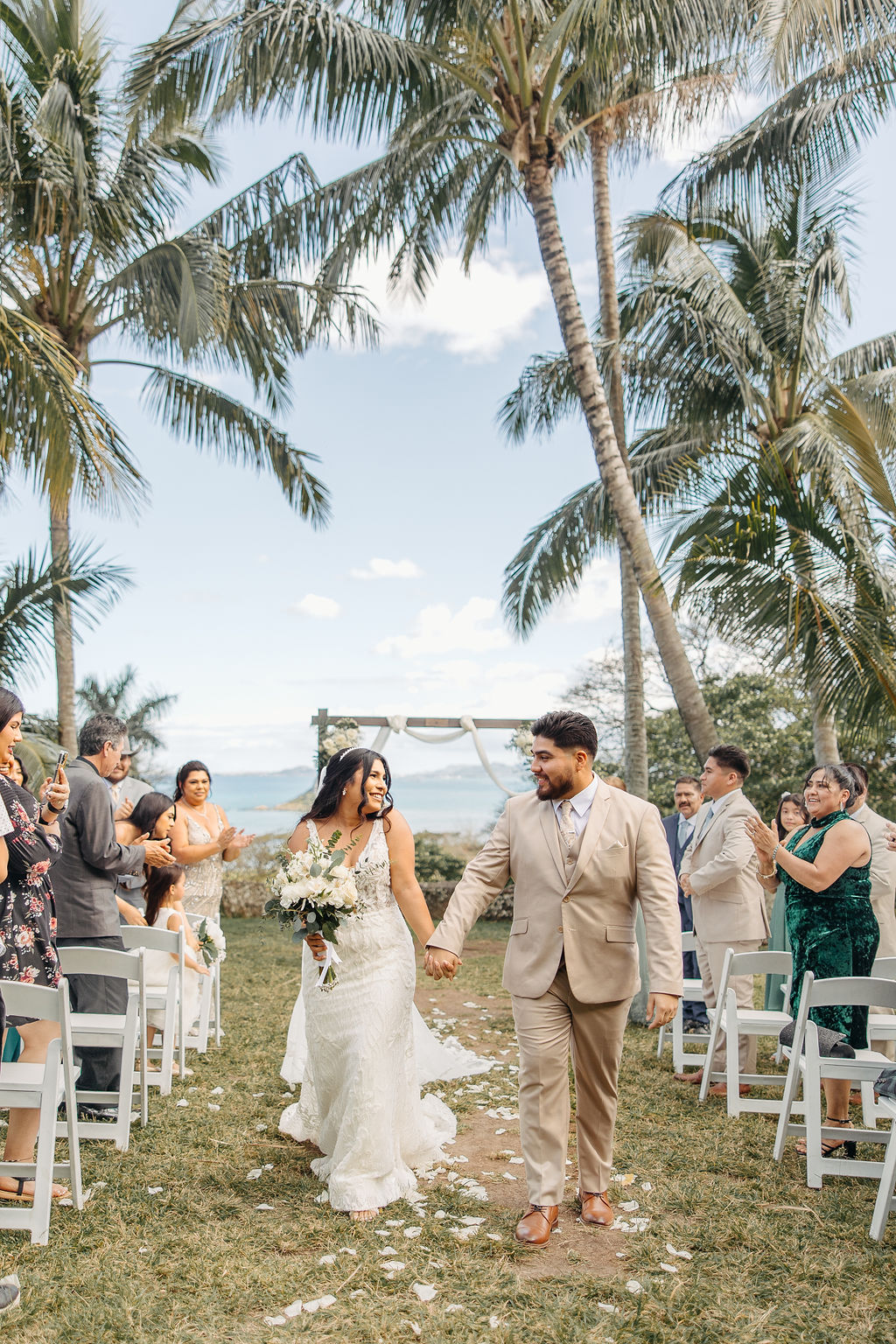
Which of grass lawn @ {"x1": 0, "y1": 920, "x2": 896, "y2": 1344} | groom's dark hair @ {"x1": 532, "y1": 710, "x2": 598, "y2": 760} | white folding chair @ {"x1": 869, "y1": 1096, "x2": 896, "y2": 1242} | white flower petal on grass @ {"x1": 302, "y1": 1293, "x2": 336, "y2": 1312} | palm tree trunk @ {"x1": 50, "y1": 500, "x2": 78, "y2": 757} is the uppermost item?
palm tree trunk @ {"x1": 50, "y1": 500, "x2": 78, "y2": 757}

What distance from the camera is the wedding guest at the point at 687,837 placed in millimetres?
8617

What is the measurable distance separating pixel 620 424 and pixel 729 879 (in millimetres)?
8079

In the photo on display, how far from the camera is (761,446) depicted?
417 inches

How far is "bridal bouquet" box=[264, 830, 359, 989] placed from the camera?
4.68 m

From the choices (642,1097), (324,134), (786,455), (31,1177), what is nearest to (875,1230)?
(642,1097)

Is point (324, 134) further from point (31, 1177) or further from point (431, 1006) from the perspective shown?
point (31, 1177)

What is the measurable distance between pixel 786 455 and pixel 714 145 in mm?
4688

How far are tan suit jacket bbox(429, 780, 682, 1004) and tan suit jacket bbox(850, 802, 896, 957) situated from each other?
3.51 meters

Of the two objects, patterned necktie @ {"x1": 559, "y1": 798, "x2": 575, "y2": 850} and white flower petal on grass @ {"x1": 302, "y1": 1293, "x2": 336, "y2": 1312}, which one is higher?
patterned necktie @ {"x1": 559, "y1": 798, "x2": 575, "y2": 850}

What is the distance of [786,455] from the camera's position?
11.4m

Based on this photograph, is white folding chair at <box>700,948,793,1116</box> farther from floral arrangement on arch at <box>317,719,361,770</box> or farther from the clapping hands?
floral arrangement on arch at <box>317,719,361,770</box>

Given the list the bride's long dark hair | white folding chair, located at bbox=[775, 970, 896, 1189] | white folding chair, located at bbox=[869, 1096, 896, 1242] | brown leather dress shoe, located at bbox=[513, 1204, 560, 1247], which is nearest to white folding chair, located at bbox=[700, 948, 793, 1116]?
white folding chair, located at bbox=[775, 970, 896, 1189]

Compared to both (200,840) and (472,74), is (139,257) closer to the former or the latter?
(472,74)


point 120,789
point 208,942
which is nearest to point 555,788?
point 208,942
